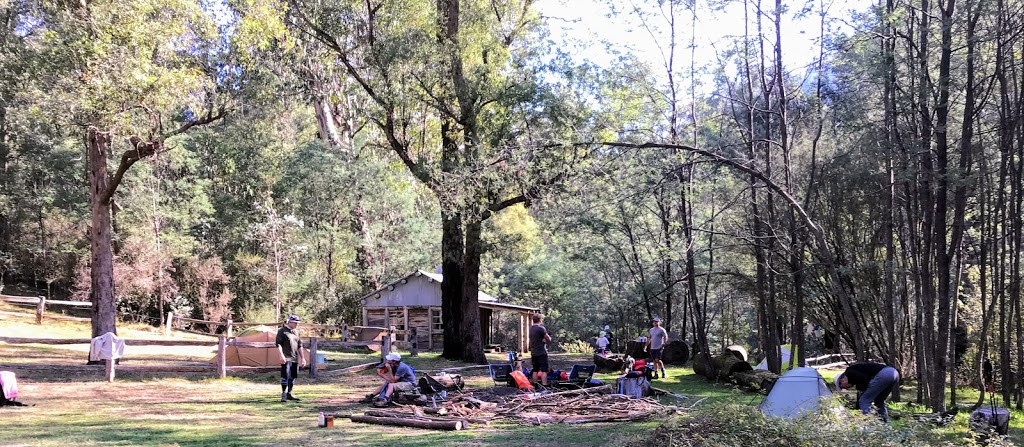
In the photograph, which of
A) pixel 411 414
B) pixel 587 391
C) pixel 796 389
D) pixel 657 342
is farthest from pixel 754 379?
pixel 411 414

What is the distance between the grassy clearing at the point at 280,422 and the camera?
6.49m

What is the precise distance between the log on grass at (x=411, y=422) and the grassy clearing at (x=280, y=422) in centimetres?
20

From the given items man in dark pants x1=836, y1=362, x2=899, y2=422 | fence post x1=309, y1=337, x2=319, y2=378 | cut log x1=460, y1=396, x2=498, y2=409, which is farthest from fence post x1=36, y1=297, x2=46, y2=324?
man in dark pants x1=836, y1=362, x2=899, y2=422

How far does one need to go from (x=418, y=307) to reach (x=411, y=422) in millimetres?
21457

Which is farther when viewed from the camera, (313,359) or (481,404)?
(313,359)

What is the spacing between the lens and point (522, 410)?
10.4m

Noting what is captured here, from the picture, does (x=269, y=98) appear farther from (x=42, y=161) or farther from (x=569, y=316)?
(x=569, y=316)

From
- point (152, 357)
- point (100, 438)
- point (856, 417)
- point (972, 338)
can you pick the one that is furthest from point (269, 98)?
point (972, 338)

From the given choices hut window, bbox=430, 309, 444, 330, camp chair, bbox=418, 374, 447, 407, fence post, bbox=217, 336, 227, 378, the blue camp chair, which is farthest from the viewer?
hut window, bbox=430, 309, 444, 330

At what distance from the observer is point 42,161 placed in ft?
107

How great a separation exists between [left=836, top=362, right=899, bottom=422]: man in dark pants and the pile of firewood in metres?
2.45

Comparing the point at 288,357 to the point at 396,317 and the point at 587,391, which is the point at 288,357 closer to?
the point at 587,391

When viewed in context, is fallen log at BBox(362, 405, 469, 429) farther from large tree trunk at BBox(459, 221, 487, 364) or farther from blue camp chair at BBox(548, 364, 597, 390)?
large tree trunk at BBox(459, 221, 487, 364)

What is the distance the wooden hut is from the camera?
29906mm
